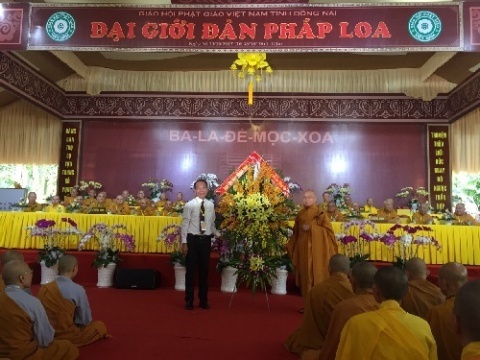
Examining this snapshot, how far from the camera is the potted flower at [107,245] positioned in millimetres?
5477

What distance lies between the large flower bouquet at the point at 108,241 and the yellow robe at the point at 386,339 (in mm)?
4409

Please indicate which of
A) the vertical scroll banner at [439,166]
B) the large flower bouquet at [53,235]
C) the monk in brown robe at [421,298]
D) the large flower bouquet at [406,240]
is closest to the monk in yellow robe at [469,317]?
the monk in brown robe at [421,298]

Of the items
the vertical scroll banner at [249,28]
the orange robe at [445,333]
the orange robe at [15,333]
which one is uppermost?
the vertical scroll banner at [249,28]

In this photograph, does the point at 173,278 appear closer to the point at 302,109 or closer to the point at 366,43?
the point at 366,43

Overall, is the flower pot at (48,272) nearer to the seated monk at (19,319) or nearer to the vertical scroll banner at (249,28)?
the vertical scroll banner at (249,28)

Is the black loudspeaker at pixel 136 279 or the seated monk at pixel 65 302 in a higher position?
the seated monk at pixel 65 302

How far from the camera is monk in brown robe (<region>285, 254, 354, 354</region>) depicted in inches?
106

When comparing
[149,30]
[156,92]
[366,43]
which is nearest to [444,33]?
[366,43]

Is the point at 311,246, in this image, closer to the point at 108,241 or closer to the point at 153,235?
the point at 153,235

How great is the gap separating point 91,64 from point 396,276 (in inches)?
400

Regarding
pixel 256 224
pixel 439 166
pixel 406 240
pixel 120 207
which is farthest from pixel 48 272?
pixel 439 166

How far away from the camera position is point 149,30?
17.8 feet

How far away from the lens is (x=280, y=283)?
213 inches

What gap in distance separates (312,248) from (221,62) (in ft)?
20.7
